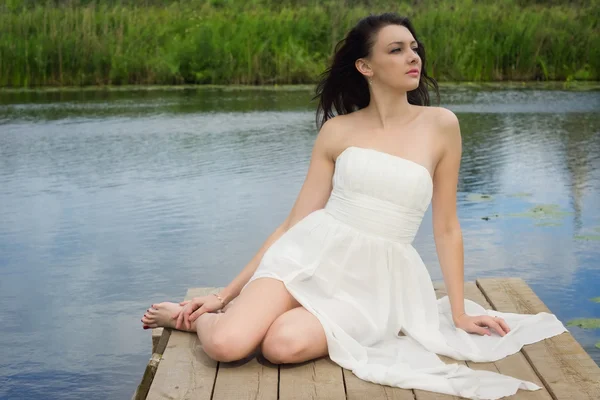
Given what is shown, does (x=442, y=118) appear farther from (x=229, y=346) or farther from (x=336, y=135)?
(x=229, y=346)

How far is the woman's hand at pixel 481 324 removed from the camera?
3100 millimetres

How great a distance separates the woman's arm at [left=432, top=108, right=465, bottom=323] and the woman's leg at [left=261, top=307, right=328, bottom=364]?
0.51 m

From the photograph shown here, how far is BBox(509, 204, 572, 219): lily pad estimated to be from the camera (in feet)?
20.2

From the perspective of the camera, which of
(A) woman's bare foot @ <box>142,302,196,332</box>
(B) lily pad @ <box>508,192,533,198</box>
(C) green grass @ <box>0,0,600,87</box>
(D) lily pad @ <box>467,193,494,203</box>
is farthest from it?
(C) green grass @ <box>0,0,600,87</box>

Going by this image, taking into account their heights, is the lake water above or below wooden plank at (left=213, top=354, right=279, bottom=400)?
below

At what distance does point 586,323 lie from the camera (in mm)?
4113

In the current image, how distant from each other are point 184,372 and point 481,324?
95 cm

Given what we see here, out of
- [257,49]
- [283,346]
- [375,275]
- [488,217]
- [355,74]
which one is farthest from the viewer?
[257,49]

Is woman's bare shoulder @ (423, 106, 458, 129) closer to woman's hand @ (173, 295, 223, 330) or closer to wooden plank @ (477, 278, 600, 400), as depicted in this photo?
wooden plank @ (477, 278, 600, 400)

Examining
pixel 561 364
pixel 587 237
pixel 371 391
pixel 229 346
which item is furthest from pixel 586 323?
pixel 229 346

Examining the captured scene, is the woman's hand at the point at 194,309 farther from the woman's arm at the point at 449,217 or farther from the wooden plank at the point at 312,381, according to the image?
the woman's arm at the point at 449,217

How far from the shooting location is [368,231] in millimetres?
3137

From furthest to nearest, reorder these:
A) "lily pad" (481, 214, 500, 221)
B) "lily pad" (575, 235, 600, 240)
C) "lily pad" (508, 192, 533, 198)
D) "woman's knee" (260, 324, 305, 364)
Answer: "lily pad" (508, 192, 533, 198), "lily pad" (481, 214, 500, 221), "lily pad" (575, 235, 600, 240), "woman's knee" (260, 324, 305, 364)

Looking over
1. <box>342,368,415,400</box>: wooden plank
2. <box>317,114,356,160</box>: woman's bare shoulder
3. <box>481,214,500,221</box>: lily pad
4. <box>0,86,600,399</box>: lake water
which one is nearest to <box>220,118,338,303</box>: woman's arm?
<box>317,114,356,160</box>: woman's bare shoulder
